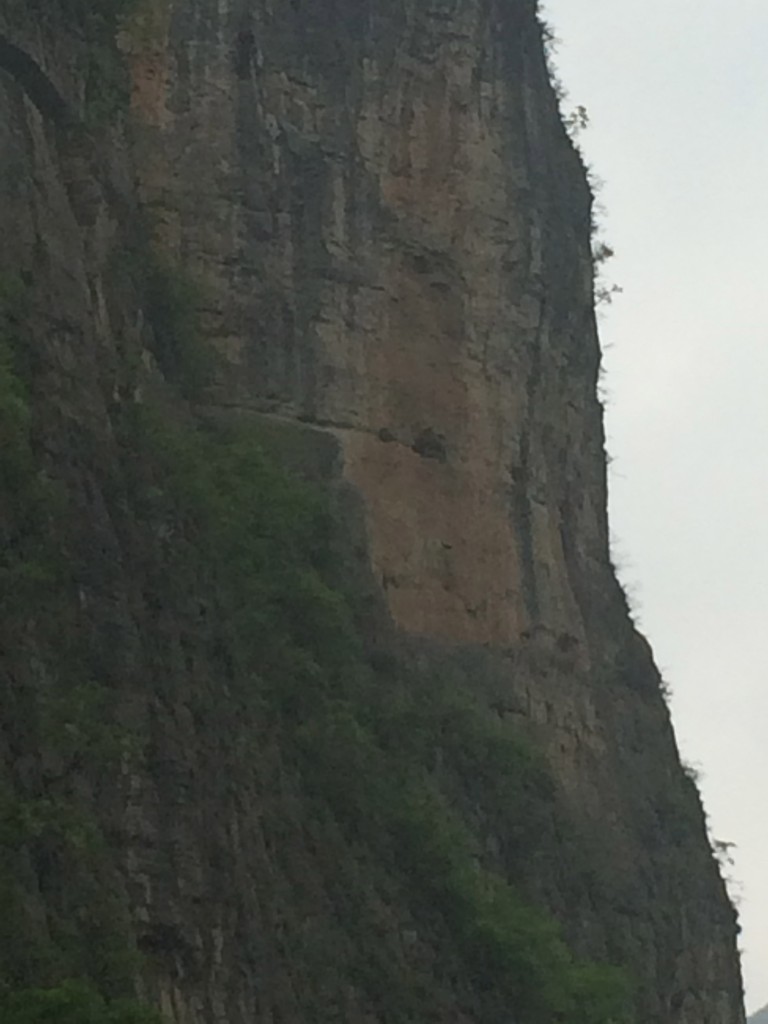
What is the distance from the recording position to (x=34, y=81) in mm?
18609

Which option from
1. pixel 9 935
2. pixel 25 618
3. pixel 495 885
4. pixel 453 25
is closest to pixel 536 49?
pixel 453 25

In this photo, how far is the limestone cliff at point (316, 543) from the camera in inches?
576

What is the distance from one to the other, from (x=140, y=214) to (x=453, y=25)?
555cm

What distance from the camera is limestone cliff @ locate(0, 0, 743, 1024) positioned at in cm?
1464

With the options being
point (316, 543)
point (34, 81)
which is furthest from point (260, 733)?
point (34, 81)

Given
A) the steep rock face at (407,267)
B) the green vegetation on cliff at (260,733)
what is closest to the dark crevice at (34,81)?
the green vegetation on cliff at (260,733)

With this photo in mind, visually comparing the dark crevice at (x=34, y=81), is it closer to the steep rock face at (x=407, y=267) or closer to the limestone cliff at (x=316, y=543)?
the limestone cliff at (x=316, y=543)

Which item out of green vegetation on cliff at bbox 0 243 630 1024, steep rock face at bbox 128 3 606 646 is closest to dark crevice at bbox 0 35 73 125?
green vegetation on cliff at bbox 0 243 630 1024

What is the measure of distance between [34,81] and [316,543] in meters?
4.71

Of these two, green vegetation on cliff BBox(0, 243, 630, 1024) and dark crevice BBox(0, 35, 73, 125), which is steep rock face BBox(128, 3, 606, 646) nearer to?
green vegetation on cliff BBox(0, 243, 630, 1024)

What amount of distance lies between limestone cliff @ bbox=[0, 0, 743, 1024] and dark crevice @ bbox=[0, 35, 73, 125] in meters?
0.03

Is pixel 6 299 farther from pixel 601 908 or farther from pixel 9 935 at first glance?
pixel 601 908

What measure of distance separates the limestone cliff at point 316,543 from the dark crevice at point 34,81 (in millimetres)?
26

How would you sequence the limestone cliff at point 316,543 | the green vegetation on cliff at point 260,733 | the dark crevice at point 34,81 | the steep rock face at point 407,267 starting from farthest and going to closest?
the steep rock face at point 407,267 → the dark crevice at point 34,81 → the limestone cliff at point 316,543 → the green vegetation on cliff at point 260,733
